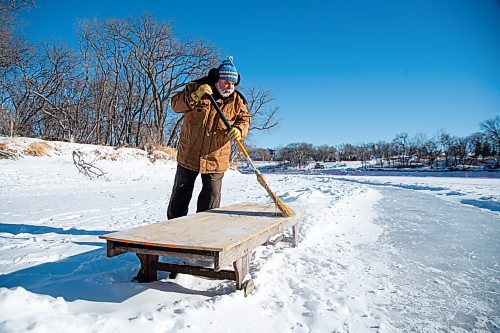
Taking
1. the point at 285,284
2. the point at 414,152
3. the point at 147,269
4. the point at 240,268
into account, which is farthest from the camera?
the point at 414,152

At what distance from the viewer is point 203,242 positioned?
1.79m

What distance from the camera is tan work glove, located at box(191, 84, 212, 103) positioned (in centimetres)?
280

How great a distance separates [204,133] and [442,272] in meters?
2.69

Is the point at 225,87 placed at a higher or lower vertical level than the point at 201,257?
higher

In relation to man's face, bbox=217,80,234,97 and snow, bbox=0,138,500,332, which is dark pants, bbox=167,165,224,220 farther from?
man's face, bbox=217,80,234,97

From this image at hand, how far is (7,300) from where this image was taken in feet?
5.07

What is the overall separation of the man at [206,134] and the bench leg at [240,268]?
121 centimetres

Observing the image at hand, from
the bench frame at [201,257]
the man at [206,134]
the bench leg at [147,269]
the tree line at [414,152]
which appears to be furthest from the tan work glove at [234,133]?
the tree line at [414,152]

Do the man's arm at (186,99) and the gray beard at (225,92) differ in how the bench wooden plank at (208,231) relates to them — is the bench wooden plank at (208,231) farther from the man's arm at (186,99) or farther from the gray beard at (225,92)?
the gray beard at (225,92)

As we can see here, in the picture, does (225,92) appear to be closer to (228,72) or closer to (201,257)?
(228,72)

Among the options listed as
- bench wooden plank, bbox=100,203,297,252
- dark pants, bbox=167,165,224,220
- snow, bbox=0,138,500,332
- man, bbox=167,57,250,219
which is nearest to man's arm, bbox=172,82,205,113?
man, bbox=167,57,250,219

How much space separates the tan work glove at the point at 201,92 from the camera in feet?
9.20

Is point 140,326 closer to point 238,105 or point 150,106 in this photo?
point 238,105

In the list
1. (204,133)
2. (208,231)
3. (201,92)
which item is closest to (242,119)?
(204,133)
